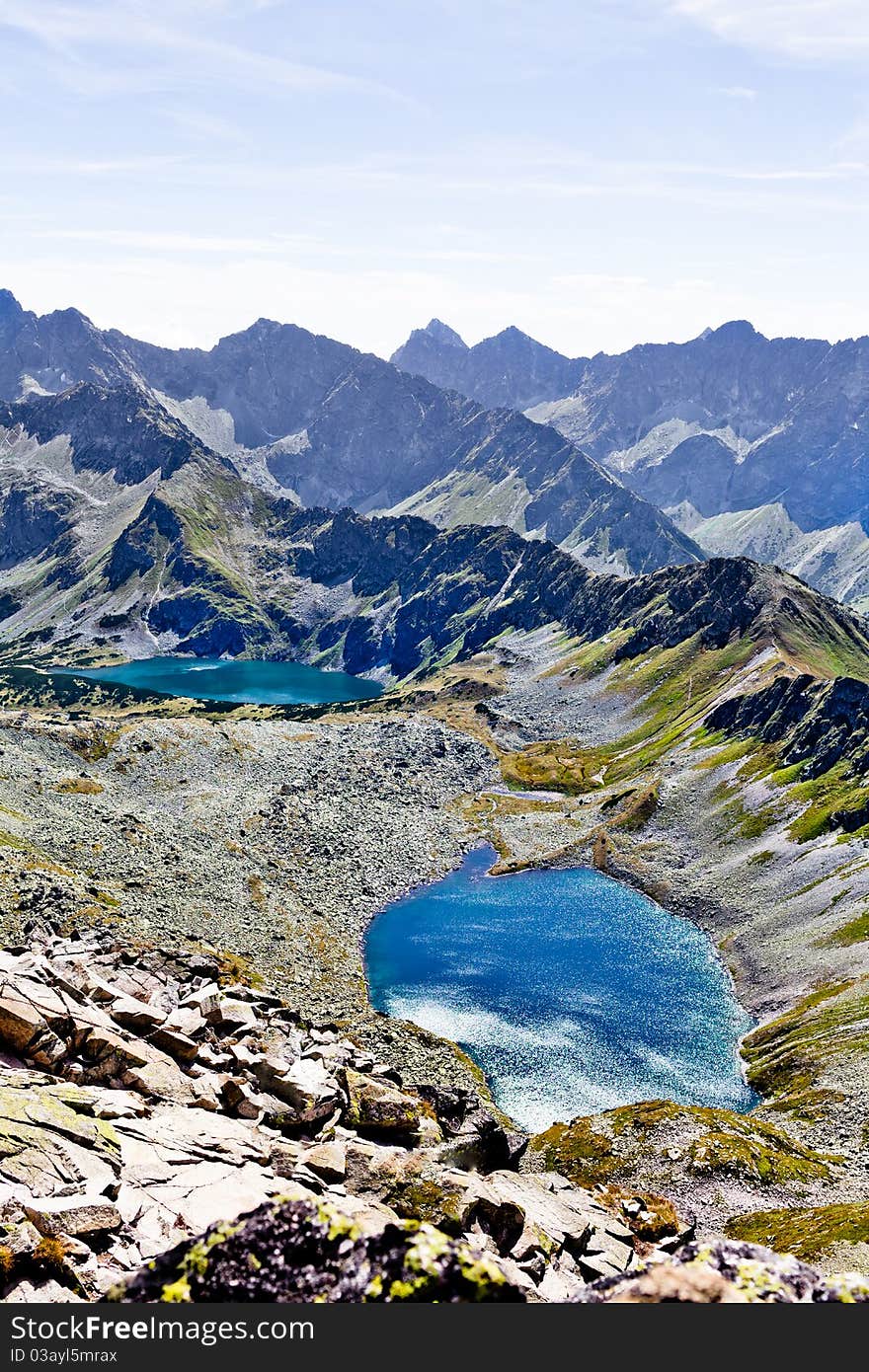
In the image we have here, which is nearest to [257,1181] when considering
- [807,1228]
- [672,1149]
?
[807,1228]

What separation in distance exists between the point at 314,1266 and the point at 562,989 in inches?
4534

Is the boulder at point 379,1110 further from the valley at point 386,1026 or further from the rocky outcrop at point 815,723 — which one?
the rocky outcrop at point 815,723

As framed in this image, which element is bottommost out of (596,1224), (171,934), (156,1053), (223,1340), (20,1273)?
(171,934)

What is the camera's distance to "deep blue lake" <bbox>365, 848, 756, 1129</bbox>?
98.5m

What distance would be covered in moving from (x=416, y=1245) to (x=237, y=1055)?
4849 centimetres

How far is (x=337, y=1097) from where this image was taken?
184 feet

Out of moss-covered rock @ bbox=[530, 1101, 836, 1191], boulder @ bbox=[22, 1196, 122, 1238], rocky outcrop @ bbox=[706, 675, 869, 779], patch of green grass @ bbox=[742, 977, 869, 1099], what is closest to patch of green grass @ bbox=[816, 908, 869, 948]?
patch of green grass @ bbox=[742, 977, 869, 1099]

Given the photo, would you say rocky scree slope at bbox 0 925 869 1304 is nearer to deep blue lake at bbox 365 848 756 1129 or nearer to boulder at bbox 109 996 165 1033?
boulder at bbox 109 996 165 1033

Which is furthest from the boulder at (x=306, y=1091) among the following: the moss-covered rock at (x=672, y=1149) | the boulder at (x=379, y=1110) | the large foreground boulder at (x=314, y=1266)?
the large foreground boulder at (x=314, y=1266)

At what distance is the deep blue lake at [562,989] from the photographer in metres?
98.5

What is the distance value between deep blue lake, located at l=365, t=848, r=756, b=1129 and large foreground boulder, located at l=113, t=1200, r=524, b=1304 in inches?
3307

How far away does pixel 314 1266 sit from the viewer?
45.9 feet

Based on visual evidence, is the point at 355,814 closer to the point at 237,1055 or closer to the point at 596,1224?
the point at 237,1055

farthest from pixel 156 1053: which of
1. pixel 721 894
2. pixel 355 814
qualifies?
pixel 355 814
